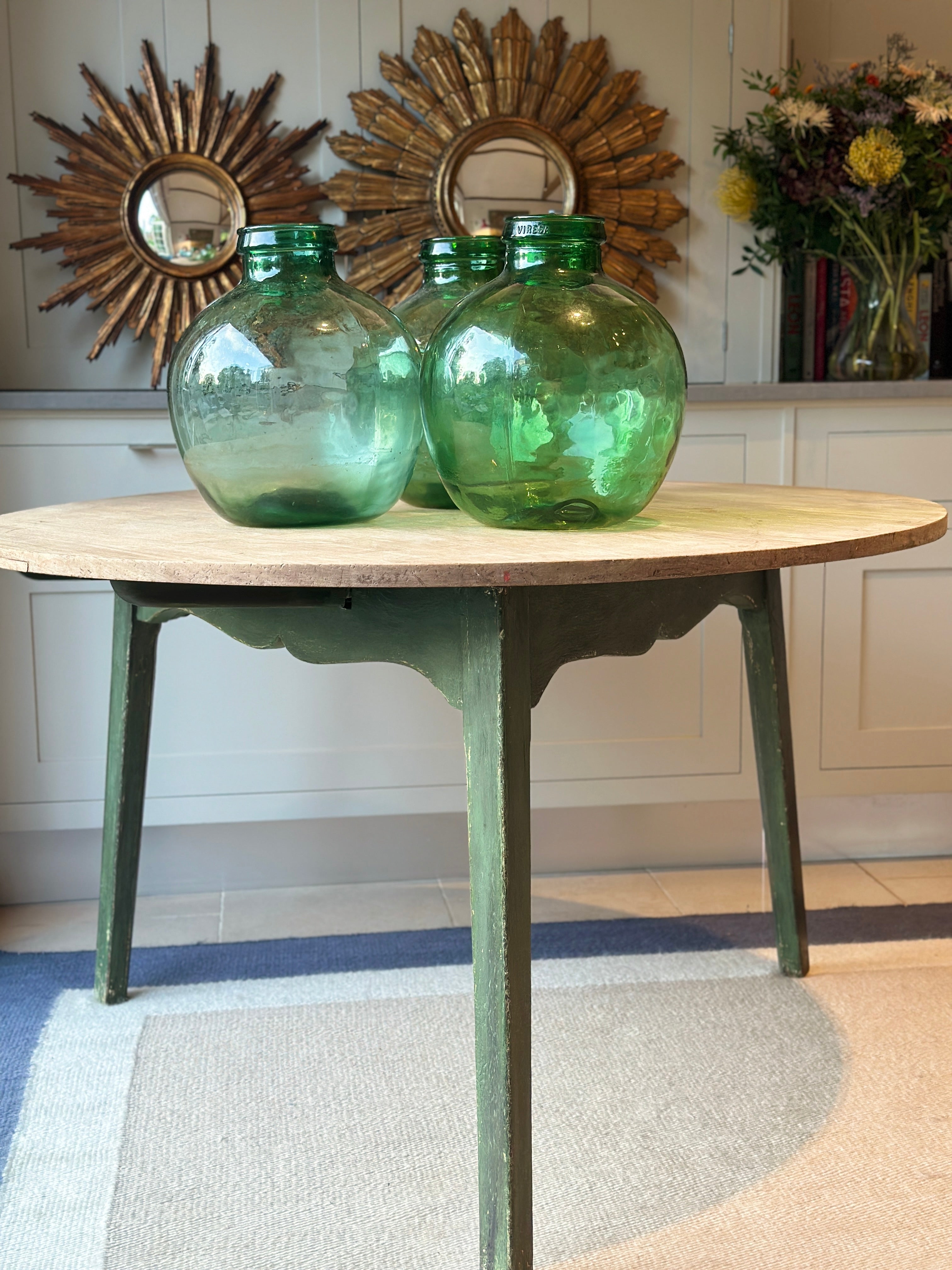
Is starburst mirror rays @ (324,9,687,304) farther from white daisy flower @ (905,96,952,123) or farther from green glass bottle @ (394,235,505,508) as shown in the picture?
green glass bottle @ (394,235,505,508)

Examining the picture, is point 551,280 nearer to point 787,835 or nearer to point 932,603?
point 787,835

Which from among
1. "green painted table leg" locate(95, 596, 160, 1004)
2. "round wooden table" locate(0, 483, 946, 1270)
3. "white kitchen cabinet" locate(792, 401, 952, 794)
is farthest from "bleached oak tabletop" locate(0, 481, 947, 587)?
"white kitchen cabinet" locate(792, 401, 952, 794)

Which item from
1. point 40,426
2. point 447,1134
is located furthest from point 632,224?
point 447,1134

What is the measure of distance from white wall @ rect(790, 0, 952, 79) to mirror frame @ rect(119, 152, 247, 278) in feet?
3.85

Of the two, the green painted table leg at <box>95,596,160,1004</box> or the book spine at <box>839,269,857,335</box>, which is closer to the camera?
the green painted table leg at <box>95,596,160,1004</box>

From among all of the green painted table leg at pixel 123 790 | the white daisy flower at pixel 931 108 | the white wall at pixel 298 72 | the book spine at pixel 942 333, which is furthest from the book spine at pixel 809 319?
the green painted table leg at pixel 123 790

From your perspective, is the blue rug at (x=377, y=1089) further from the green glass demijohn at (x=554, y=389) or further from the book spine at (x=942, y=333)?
the book spine at (x=942, y=333)

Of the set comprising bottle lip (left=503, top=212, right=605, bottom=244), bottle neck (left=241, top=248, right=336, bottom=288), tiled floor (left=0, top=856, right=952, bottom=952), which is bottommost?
tiled floor (left=0, top=856, right=952, bottom=952)

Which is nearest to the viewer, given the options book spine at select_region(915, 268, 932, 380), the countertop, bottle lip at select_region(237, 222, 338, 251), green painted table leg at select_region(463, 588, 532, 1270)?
green painted table leg at select_region(463, 588, 532, 1270)

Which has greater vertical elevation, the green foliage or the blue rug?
the green foliage

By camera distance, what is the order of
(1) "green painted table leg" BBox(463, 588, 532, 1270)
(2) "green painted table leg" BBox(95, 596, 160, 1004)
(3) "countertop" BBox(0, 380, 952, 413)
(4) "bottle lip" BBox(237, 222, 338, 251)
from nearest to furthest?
1. (1) "green painted table leg" BBox(463, 588, 532, 1270)
2. (4) "bottle lip" BBox(237, 222, 338, 251)
3. (2) "green painted table leg" BBox(95, 596, 160, 1004)
4. (3) "countertop" BBox(0, 380, 952, 413)

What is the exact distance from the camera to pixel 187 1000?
5.56 feet

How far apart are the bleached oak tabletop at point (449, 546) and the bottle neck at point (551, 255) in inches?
8.6

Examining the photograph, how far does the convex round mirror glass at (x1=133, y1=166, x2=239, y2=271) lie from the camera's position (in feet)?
7.25
